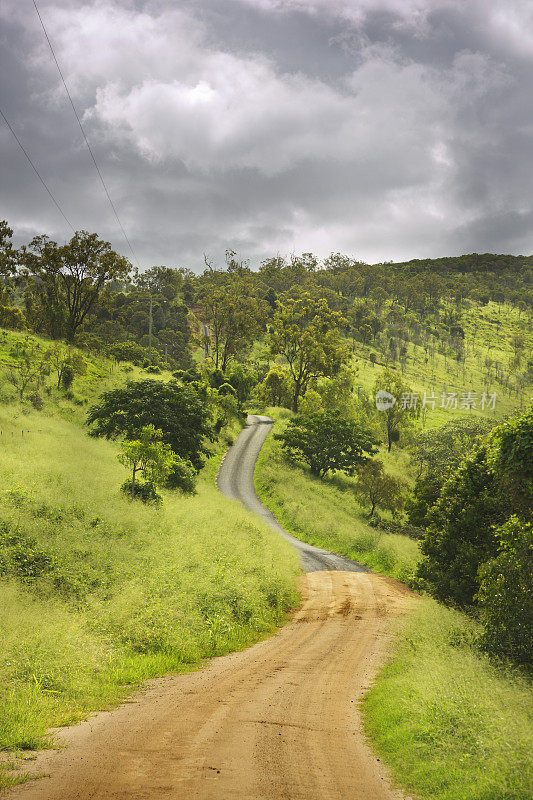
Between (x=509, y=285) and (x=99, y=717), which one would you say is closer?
(x=99, y=717)

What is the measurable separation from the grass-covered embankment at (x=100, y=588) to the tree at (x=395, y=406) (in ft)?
147

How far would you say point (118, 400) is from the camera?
102 ft

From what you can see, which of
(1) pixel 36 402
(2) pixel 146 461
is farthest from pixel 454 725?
(1) pixel 36 402

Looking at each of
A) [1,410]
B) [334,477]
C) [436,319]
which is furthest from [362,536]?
[436,319]

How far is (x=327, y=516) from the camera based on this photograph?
1389 inches

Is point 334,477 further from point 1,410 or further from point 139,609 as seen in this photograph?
point 139,609

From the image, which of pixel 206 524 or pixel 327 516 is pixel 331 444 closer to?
pixel 327 516

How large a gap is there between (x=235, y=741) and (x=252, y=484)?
116 feet

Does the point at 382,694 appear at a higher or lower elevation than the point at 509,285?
lower

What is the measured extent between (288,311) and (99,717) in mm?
62974

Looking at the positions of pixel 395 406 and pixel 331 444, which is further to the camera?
pixel 395 406

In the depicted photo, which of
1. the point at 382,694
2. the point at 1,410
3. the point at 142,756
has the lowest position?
the point at 382,694

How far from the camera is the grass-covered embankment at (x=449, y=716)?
5883 mm

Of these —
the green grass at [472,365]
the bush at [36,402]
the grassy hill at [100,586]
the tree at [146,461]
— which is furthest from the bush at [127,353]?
the tree at [146,461]
